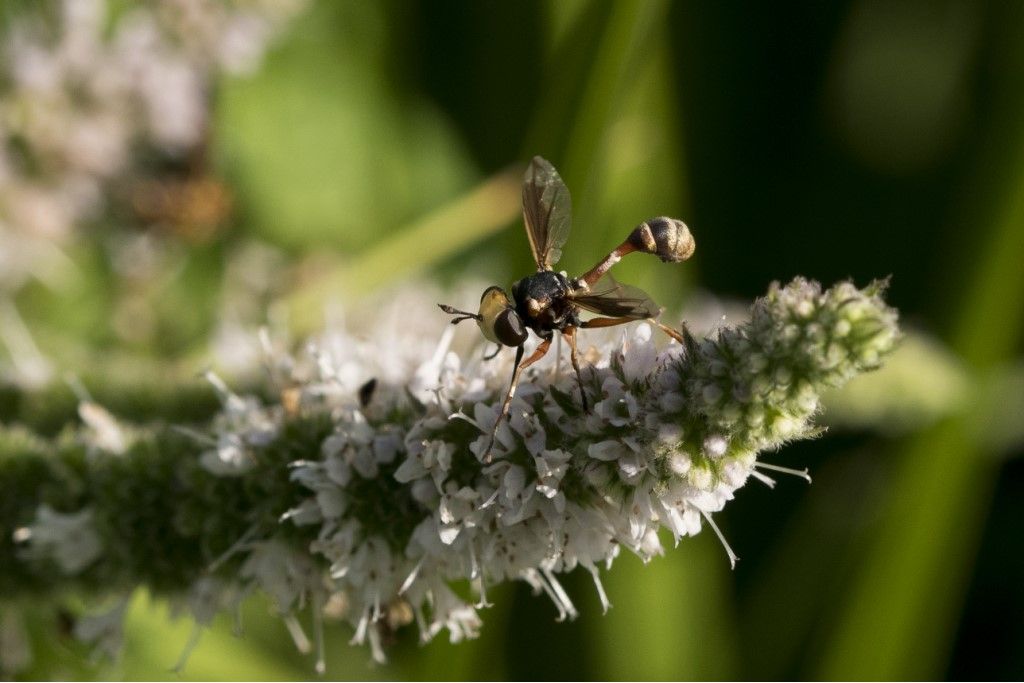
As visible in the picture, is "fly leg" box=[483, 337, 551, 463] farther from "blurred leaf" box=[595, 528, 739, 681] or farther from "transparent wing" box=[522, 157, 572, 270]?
"blurred leaf" box=[595, 528, 739, 681]

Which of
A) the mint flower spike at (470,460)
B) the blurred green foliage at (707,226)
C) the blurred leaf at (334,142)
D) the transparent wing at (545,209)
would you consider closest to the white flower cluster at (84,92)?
the blurred green foliage at (707,226)

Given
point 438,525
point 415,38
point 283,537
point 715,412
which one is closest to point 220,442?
point 283,537

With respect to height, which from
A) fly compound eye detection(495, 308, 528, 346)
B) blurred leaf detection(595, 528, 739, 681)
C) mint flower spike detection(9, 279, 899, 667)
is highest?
fly compound eye detection(495, 308, 528, 346)

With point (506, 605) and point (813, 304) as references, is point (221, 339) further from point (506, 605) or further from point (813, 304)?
point (813, 304)

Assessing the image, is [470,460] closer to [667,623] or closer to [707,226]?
[667,623]

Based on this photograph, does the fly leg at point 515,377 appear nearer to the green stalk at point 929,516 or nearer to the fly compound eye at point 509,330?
the fly compound eye at point 509,330

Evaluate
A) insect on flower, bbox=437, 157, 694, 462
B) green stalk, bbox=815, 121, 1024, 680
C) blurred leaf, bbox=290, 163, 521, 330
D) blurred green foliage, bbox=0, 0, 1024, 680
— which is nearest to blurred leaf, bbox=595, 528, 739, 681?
blurred green foliage, bbox=0, 0, 1024, 680

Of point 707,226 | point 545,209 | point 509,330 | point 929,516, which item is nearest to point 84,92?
point 545,209
